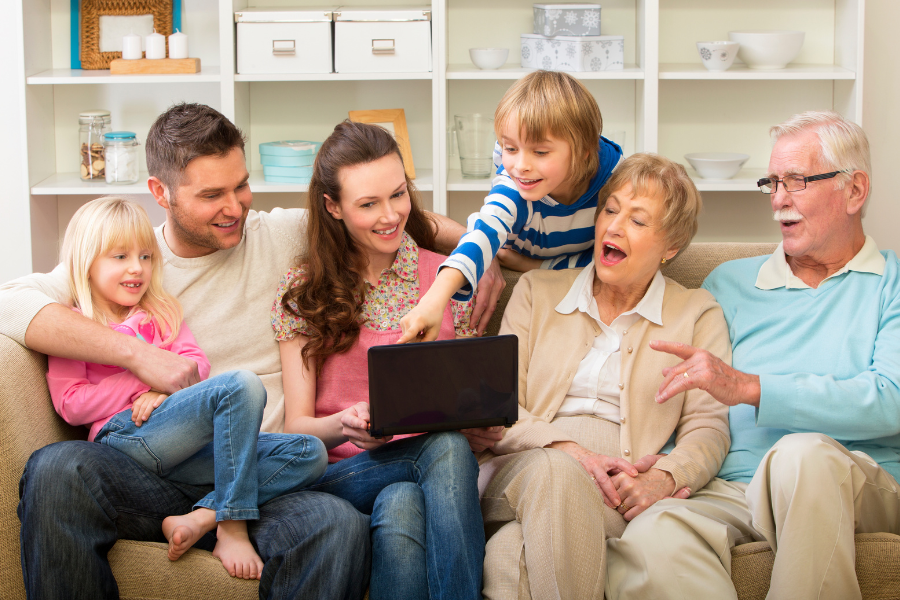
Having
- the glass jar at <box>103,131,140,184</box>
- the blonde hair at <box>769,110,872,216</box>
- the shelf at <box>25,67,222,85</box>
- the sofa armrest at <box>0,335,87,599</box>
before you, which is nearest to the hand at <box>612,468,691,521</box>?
the blonde hair at <box>769,110,872,216</box>

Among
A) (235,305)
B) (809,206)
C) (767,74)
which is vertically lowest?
(235,305)

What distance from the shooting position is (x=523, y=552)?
145 centimetres

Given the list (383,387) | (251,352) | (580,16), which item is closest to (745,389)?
(383,387)

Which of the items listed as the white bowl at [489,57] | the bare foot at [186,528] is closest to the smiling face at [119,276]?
the bare foot at [186,528]

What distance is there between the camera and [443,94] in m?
2.96

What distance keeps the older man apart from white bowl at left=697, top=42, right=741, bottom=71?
1.19m

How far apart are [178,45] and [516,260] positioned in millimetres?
1710

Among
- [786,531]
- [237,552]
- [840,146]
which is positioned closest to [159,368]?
[237,552]

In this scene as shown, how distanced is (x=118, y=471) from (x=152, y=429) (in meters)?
0.09

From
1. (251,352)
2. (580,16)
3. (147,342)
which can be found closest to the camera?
(147,342)

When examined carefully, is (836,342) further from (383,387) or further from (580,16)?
(580,16)

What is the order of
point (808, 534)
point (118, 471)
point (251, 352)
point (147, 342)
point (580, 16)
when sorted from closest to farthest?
point (808, 534) < point (118, 471) < point (147, 342) < point (251, 352) < point (580, 16)

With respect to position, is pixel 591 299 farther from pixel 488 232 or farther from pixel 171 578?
pixel 171 578

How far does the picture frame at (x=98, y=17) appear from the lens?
3.13 m
